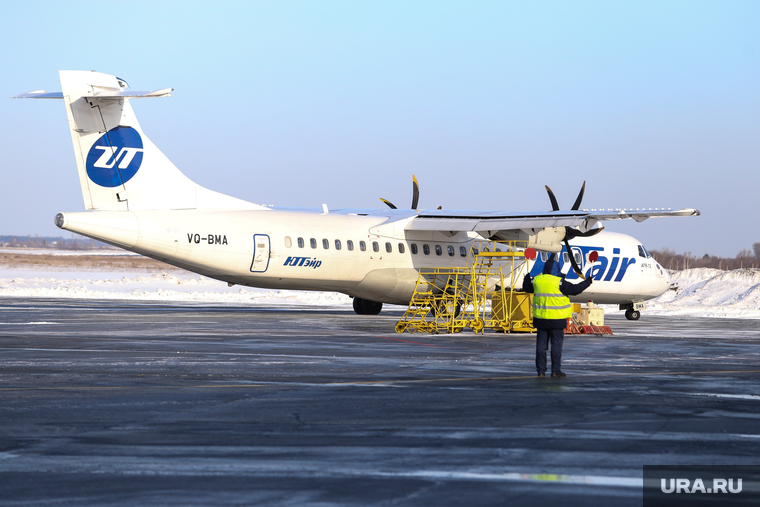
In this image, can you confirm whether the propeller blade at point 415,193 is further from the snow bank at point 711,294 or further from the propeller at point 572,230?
the snow bank at point 711,294

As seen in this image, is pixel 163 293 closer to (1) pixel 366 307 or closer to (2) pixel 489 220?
(1) pixel 366 307

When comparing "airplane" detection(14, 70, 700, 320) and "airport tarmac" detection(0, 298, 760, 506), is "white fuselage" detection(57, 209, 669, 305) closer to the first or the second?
"airplane" detection(14, 70, 700, 320)

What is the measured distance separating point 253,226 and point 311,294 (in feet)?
97.5

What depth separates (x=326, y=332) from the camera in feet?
68.7

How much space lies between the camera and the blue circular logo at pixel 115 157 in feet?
75.8

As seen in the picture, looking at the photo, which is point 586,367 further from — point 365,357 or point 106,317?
point 106,317

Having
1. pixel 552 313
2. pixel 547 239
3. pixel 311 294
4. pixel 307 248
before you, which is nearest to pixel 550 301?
pixel 552 313

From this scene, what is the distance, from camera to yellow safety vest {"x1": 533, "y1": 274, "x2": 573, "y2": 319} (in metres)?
12.0

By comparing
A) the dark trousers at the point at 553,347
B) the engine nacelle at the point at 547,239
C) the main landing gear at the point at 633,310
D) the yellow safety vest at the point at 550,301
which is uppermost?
the engine nacelle at the point at 547,239

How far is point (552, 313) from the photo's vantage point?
12023 mm

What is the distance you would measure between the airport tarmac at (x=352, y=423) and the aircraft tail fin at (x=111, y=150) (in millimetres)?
7551

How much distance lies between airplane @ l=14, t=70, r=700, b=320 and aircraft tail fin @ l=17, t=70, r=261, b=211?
28mm

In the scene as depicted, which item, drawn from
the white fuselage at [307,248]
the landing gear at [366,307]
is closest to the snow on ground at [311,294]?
the landing gear at [366,307]

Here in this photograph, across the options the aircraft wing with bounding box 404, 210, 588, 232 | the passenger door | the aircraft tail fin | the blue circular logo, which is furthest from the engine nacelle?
the blue circular logo
